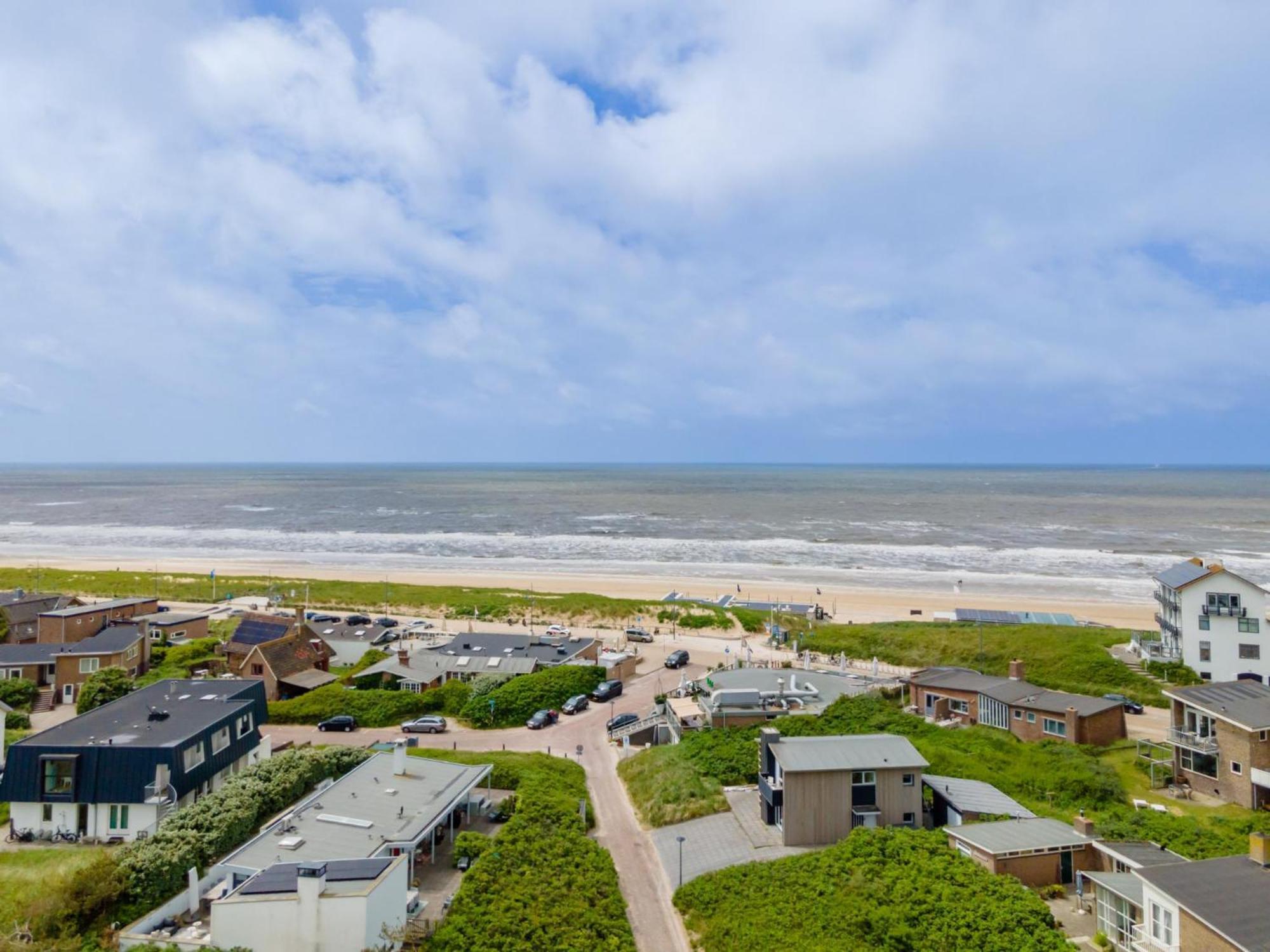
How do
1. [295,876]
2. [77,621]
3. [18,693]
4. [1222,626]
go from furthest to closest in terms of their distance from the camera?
1. [77,621]
2. [1222,626]
3. [18,693]
4. [295,876]

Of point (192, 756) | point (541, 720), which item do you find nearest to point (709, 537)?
point (541, 720)

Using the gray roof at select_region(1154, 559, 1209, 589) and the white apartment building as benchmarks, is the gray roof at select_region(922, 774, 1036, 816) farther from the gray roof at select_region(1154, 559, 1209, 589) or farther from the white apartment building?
the gray roof at select_region(1154, 559, 1209, 589)

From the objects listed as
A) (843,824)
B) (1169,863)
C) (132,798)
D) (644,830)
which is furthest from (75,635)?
(1169,863)

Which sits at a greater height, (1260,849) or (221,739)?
(1260,849)

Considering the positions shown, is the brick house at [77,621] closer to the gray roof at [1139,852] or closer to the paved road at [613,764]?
the paved road at [613,764]

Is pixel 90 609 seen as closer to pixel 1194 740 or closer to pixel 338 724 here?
pixel 338 724

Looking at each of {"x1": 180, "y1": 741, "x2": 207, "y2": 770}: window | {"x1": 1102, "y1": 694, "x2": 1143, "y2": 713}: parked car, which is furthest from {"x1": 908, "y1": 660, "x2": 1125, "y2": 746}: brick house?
{"x1": 180, "y1": 741, "x2": 207, "y2": 770}: window

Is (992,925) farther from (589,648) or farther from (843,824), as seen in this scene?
(589,648)

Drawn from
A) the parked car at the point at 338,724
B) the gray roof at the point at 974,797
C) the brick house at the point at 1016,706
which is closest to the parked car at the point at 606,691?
the parked car at the point at 338,724
